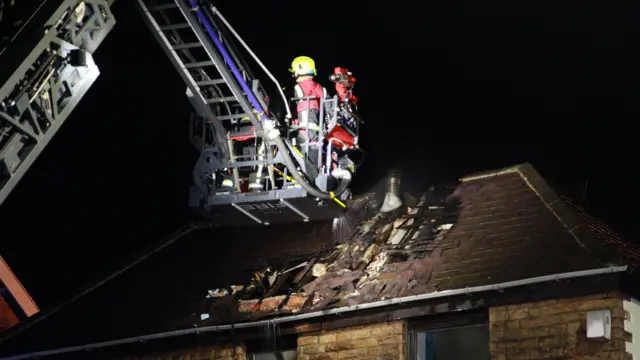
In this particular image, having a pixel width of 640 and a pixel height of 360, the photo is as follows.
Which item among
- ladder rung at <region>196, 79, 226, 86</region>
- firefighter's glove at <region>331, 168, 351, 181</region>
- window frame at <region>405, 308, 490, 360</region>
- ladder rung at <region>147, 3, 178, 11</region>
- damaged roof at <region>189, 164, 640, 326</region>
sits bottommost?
window frame at <region>405, 308, 490, 360</region>

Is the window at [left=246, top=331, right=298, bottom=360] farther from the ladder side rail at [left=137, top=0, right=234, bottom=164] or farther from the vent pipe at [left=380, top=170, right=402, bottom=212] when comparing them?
the ladder side rail at [left=137, top=0, right=234, bottom=164]

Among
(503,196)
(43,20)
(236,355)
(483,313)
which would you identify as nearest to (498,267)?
(483,313)

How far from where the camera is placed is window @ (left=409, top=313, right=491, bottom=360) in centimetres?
1523

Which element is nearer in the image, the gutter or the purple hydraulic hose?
the gutter

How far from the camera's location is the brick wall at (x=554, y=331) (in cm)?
1380

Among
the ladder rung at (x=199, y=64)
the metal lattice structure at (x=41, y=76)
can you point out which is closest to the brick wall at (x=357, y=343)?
the ladder rung at (x=199, y=64)

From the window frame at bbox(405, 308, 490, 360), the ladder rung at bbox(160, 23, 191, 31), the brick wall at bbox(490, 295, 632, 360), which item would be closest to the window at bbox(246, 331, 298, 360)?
the window frame at bbox(405, 308, 490, 360)

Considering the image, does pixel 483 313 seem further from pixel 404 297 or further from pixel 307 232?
pixel 307 232

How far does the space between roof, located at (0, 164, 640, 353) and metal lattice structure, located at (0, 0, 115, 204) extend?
4350 millimetres

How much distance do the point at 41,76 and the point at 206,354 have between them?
5380 millimetres

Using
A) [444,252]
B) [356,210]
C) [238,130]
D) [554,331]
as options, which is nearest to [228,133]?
[238,130]

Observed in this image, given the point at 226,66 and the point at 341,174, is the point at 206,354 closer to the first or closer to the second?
the point at 341,174

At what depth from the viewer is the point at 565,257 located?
14.5m

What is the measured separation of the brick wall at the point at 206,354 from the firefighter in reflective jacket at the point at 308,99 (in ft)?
11.6
